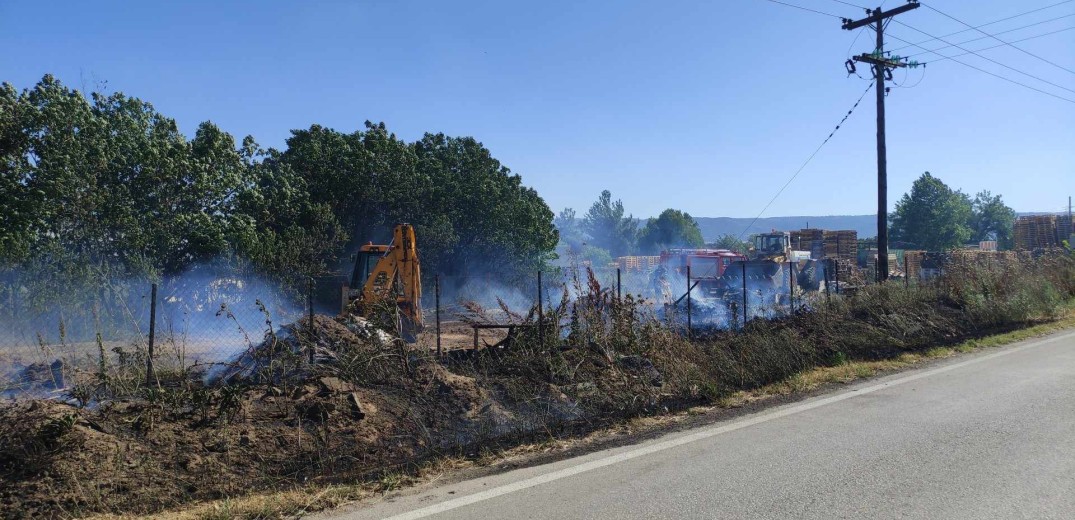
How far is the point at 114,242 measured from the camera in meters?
18.0

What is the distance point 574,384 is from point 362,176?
66.3 feet

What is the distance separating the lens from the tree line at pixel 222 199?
A: 1647cm

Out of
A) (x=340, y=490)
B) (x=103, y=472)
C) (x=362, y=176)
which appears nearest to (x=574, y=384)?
(x=340, y=490)

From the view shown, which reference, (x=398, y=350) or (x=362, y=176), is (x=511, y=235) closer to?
(x=362, y=176)

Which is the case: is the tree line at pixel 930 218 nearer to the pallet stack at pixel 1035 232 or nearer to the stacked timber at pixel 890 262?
the pallet stack at pixel 1035 232

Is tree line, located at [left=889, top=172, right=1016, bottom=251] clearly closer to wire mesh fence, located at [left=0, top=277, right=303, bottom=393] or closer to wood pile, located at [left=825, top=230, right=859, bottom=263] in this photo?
wood pile, located at [left=825, top=230, right=859, bottom=263]

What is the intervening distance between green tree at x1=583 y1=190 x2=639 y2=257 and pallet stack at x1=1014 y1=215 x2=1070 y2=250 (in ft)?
183

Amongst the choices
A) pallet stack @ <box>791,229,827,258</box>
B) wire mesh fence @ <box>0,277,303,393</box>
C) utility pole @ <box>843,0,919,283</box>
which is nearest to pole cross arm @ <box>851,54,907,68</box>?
utility pole @ <box>843,0,919,283</box>

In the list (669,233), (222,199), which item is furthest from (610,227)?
(222,199)

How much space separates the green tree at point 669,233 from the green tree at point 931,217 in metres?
29.8

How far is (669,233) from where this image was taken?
9300 cm

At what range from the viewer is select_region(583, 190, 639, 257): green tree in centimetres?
9706

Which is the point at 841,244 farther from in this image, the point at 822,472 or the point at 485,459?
the point at 485,459

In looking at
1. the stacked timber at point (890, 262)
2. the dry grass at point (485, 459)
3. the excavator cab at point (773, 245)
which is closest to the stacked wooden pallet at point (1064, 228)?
the stacked timber at point (890, 262)
